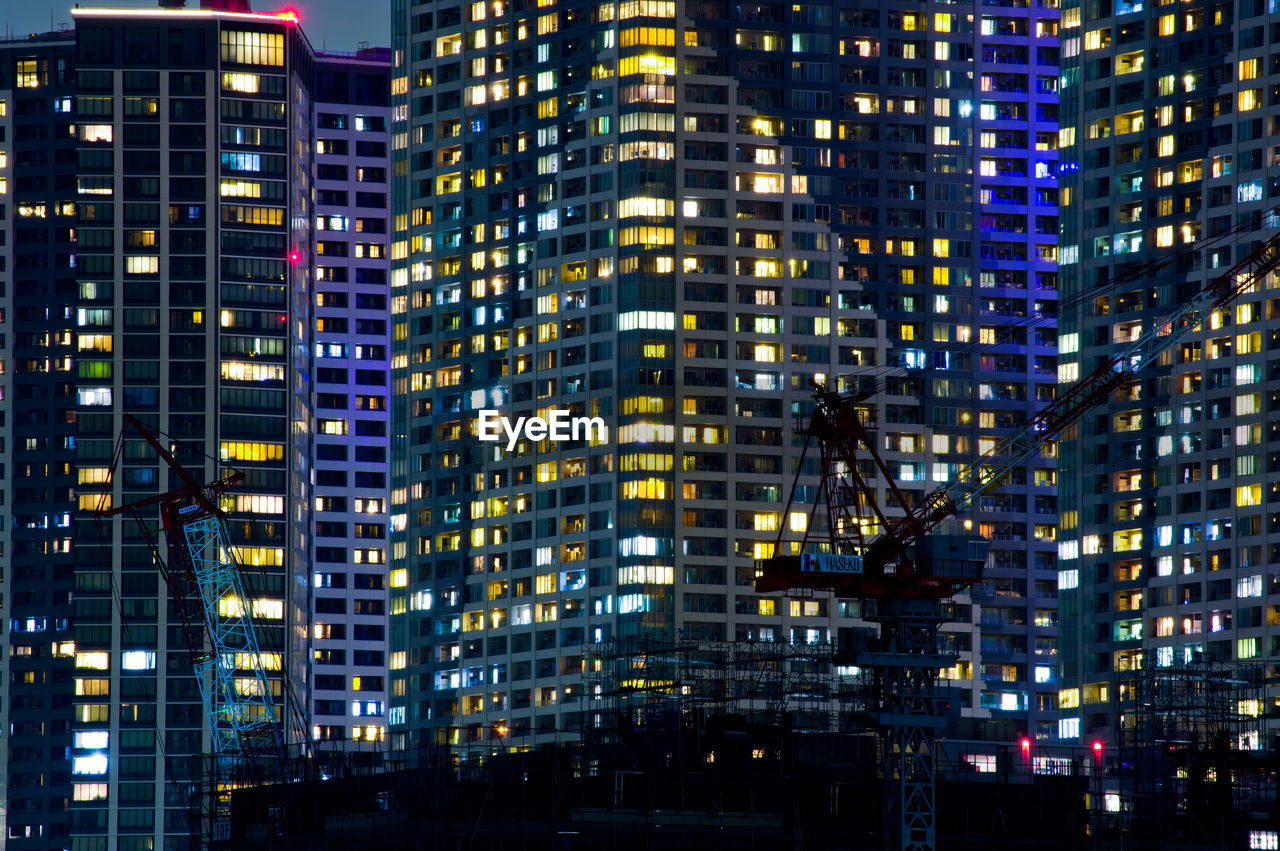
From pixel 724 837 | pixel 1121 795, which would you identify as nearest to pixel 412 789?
pixel 724 837

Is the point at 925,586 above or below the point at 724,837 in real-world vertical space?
above

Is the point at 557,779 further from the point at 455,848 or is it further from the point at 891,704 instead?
the point at 891,704

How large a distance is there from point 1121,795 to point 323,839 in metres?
56.8

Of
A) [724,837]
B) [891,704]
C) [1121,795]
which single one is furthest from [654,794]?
[1121,795]

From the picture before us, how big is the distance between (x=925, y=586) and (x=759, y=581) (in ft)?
39.3

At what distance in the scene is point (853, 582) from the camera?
195875mm

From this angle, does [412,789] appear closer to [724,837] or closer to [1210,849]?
[724,837]

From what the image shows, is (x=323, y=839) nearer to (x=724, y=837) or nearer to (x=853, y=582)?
(x=724, y=837)

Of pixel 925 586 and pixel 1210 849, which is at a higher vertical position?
pixel 925 586

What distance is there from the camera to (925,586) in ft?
634

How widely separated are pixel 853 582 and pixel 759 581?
6660 millimetres

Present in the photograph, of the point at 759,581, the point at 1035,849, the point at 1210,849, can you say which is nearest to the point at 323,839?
the point at 759,581

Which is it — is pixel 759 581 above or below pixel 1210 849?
above

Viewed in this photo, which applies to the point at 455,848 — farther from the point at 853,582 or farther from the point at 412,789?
the point at 853,582
